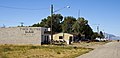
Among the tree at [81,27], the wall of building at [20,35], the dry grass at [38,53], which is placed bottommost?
the dry grass at [38,53]

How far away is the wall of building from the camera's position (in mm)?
65750

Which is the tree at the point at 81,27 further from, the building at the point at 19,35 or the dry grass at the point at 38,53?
the dry grass at the point at 38,53

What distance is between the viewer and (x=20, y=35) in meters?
65.9

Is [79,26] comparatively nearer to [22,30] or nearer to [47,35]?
[47,35]

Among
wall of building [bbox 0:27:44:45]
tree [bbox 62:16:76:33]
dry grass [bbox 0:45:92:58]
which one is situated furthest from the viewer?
tree [bbox 62:16:76:33]

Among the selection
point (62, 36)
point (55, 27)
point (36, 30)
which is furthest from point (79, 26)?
point (36, 30)

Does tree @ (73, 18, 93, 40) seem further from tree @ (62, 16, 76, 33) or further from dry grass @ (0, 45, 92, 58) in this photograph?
dry grass @ (0, 45, 92, 58)

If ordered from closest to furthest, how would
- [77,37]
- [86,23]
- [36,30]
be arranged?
[36,30]
[77,37]
[86,23]

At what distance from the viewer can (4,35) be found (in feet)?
217

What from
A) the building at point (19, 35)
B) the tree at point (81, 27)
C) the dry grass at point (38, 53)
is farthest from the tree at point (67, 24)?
the dry grass at point (38, 53)

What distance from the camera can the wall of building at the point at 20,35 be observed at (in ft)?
216

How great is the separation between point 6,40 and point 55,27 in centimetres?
8134

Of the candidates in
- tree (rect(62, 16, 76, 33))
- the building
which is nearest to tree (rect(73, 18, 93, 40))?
tree (rect(62, 16, 76, 33))

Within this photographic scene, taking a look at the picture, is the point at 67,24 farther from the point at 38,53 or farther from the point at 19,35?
the point at 38,53
